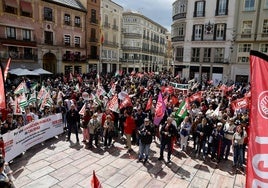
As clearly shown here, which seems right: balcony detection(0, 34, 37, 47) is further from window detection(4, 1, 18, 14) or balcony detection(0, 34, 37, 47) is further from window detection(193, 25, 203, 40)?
window detection(193, 25, 203, 40)

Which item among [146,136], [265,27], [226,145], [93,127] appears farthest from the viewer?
[265,27]

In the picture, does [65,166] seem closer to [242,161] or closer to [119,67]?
[242,161]

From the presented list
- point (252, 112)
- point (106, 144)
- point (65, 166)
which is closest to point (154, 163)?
point (106, 144)

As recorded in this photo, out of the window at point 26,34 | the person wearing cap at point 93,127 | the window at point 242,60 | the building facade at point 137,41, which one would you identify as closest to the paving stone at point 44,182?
the person wearing cap at point 93,127

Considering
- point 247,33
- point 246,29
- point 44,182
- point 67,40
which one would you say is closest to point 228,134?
point 44,182

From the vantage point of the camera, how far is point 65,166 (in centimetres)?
817

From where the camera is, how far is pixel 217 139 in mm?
8773

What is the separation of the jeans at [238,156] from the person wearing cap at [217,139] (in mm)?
634

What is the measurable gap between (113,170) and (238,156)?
4.75m

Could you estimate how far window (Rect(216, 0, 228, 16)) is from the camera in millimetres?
31516

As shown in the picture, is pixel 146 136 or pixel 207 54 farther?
pixel 207 54

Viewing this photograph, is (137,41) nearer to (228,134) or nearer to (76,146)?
(76,146)

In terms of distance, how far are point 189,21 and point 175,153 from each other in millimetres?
29164

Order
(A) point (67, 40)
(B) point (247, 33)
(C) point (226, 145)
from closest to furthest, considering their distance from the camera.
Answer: (C) point (226, 145) → (B) point (247, 33) → (A) point (67, 40)
